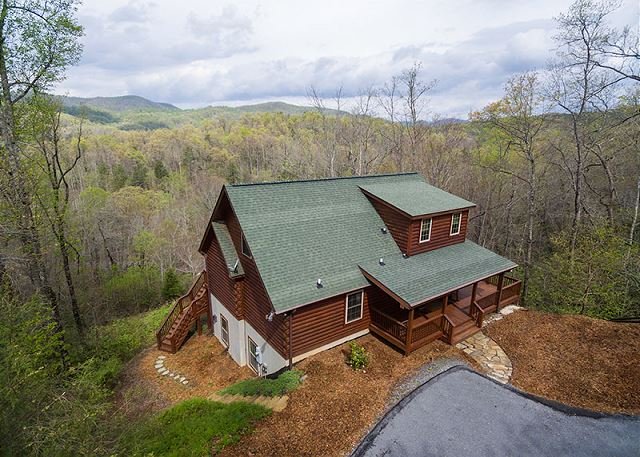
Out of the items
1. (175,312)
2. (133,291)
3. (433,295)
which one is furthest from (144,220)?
(433,295)

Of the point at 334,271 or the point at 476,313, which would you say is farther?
the point at 476,313

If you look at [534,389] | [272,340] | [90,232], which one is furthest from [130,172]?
[534,389]

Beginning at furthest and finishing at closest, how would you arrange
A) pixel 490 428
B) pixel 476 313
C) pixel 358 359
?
pixel 476 313 < pixel 358 359 < pixel 490 428

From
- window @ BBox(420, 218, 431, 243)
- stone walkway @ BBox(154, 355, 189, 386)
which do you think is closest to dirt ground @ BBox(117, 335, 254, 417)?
stone walkway @ BBox(154, 355, 189, 386)

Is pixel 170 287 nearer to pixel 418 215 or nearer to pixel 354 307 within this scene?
pixel 354 307

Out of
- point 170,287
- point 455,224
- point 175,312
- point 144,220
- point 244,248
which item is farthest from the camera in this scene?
point 144,220

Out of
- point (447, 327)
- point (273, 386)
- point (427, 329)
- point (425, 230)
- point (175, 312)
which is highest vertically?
point (425, 230)

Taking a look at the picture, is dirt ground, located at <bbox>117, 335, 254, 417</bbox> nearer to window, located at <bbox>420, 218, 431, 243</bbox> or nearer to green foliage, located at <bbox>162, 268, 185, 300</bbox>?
window, located at <bbox>420, 218, 431, 243</bbox>

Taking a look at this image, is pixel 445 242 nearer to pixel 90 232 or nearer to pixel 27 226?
pixel 27 226
